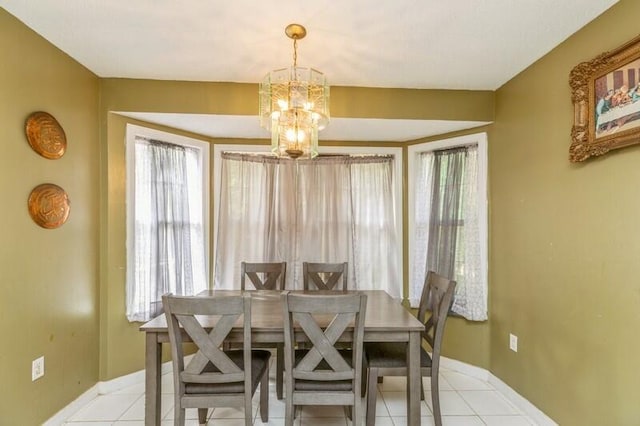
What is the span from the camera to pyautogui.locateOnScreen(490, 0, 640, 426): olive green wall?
166cm

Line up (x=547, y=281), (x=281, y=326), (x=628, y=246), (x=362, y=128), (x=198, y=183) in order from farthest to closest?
(x=198, y=183)
(x=362, y=128)
(x=547, y=281)
(x=281, y=326)
(x=628, y=246)

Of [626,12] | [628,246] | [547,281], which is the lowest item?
[547,281]

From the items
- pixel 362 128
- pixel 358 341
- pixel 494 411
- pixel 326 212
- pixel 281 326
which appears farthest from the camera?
pixel 326 212

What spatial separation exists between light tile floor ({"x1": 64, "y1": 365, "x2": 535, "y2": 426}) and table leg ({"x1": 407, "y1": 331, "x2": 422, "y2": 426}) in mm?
387

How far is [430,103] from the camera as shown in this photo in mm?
2803

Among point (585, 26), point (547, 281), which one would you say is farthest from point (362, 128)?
point (547, 281)

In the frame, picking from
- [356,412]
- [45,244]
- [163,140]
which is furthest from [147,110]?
[356,412]

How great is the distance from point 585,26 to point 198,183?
10.2ft

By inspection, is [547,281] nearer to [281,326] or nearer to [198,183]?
[281,326]

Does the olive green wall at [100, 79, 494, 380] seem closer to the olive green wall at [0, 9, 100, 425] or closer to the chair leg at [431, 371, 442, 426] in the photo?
the olive green wall at [0, 9, 100, 425]

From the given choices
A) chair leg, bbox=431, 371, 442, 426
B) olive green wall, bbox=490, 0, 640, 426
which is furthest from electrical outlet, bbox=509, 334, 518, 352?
chair leg, bbox=431, 371, 442, 426

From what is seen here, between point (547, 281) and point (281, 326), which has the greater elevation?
point (547, 281)

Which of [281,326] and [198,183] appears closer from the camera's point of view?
[281,326]

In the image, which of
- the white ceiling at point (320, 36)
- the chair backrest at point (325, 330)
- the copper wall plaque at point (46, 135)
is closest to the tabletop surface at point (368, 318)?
the chair backrest at point (325, 330)
